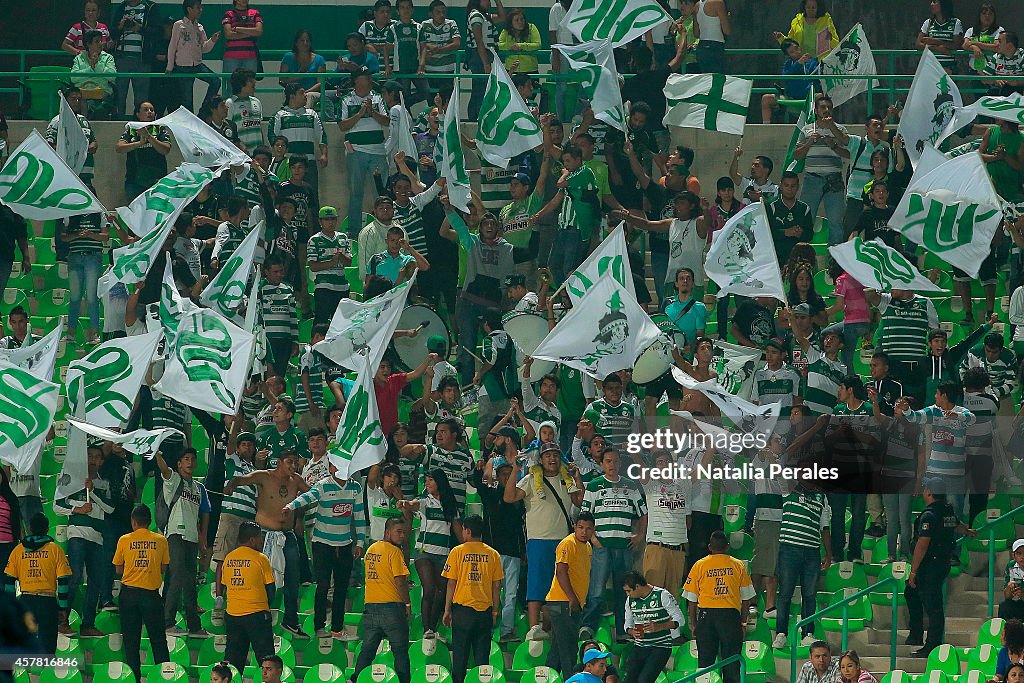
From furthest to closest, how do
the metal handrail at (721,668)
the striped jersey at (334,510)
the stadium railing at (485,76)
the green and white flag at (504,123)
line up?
the stadium railing at (485,76)
the green and white flag at (504,123)
the striped jersey at (334,510)
the metal handrail at (721,668)

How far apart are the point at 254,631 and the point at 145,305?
4303 millimetres

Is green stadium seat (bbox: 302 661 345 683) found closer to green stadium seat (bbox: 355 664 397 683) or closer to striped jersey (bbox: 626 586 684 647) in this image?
green stadium seat (bbox: 355 664 397 683)

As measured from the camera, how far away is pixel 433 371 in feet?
56.7

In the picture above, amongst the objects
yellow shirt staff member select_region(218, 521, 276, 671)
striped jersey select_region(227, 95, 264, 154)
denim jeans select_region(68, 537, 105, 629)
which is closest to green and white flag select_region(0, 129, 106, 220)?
striped jersey select_region(227, 95, 264, 154)

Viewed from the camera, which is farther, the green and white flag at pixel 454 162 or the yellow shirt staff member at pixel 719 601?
the green and white flag at pixel 454 162

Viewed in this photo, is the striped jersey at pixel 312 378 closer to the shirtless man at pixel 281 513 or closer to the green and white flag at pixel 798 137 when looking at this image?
the shirtless man at pixel 281 513

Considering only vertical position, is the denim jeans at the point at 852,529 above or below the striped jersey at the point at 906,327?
below

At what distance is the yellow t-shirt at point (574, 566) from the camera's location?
15.3m

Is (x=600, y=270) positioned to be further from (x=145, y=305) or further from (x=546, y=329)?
(x=145, y=305)

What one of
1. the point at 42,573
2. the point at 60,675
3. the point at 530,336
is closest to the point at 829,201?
the point at 530,336

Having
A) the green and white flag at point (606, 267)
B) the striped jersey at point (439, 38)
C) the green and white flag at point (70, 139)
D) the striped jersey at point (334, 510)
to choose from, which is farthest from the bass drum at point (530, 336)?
the striped jersey at point (439, 38)

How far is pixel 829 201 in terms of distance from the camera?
2003 cm

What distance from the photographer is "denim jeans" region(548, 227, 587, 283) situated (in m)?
18.9

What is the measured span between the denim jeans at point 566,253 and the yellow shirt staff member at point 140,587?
16.9 feet
